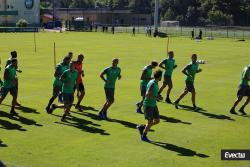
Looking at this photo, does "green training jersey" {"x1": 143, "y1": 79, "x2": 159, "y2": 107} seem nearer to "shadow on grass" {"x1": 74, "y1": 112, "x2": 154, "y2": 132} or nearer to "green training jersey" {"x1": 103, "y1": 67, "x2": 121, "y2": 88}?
"shadow on grass" {"x1": 74, "y1": 112, "x2": 154, "y2": 132}

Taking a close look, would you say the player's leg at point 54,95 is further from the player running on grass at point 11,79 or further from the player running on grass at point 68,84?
the player running on grass at point 68,84

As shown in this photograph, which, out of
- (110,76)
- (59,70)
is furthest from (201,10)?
(110,76)

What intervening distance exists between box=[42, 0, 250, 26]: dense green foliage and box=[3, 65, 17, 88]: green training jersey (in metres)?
96.6

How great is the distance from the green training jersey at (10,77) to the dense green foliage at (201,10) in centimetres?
9662

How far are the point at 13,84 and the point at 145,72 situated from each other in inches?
177

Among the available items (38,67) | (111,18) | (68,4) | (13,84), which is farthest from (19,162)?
(68,4)

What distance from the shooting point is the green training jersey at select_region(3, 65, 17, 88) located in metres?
16.1

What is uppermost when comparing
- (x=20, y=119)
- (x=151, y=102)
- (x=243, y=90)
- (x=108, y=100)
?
(x=151, y=102)

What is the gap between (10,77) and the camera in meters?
16.2

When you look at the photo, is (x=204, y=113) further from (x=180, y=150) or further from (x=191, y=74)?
(x=180, y=150)

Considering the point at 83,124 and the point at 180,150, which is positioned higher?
the point at 83,124

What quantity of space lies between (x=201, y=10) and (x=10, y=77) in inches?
4389

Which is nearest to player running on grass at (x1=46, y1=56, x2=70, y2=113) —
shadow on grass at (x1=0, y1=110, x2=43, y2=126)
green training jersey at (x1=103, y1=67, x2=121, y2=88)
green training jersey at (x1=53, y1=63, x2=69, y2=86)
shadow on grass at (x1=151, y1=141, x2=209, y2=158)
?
green training jersey at (x1=53, y1=63, x2=69, y2=86)

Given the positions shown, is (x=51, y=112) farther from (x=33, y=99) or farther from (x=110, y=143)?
(x=110, y=143)
